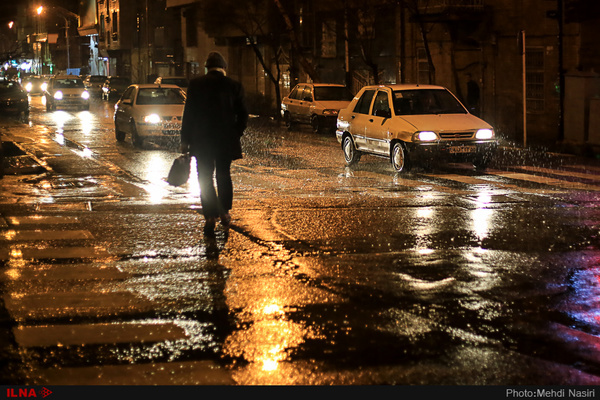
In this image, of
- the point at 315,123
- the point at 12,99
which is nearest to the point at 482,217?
the point at 315,123

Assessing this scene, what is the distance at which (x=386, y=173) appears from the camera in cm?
1662

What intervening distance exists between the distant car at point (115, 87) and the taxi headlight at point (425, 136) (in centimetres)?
4425

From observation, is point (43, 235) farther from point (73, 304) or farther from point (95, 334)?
point (95, 334)

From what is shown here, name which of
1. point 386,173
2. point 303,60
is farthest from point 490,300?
point 303,60

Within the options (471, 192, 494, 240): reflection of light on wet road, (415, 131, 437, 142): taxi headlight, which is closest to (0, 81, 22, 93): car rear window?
(415, 131, 437, 142): taxi headlight

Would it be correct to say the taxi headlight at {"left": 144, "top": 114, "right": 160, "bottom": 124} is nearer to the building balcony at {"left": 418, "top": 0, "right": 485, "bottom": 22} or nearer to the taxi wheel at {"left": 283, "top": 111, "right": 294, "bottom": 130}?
the taxi wheel at {"left": 283, "top": 111, "right": 294, "bottom": 130}

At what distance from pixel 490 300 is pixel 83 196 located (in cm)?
823

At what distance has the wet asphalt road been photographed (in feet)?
16.9

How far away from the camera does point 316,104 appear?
29969 mm

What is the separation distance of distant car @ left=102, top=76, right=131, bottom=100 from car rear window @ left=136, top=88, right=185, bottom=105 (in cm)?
3423

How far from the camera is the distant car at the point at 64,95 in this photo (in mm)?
43000

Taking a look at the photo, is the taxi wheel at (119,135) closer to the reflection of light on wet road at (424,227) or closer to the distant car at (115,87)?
the reflection of light on wet road at (424,227)

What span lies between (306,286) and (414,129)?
31.6ft

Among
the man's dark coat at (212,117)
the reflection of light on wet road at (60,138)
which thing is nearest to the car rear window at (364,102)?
the man's dark coat at (212,117)
